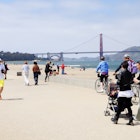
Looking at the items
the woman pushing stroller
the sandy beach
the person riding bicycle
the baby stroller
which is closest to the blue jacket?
the person riding bicycle

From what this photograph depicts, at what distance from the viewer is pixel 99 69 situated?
17328 mm

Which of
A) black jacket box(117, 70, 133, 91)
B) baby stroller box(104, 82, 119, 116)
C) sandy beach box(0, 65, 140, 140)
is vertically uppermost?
black jacket box(117, 70, 133, 91)

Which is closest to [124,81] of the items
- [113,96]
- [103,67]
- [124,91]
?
[124,91]

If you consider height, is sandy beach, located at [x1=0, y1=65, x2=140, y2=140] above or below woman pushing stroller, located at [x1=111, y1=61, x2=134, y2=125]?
below

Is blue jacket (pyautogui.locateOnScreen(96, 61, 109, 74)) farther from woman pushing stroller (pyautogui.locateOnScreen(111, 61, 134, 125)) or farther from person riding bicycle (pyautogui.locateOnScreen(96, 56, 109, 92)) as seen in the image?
woman pushing stroller (pyautogui.locateOnScreen(111, 61, 134, 125))

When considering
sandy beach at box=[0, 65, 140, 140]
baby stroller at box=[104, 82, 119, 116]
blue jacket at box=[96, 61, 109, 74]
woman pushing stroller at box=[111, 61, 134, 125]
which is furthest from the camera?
blue jacket at box=[96, 61, 109, 74]

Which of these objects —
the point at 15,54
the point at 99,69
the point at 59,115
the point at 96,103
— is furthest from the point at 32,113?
the point at 15,54

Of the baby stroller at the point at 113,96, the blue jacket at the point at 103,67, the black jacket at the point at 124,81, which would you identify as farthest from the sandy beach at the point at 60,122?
the blue jacket at the point at 103,67

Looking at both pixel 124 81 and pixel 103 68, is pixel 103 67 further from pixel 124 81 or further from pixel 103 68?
pixel 124 81

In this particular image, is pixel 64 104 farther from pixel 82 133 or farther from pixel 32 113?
pixel 82 133

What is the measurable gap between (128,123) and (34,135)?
7.52ft

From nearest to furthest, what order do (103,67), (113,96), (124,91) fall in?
(124,91) < (113,96) < (103,67)

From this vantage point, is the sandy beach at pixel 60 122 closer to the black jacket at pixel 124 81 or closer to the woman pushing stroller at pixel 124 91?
the woman pushing stroller at pixel 124 91

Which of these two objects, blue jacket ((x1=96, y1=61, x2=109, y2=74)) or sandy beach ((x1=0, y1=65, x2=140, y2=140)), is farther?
blue jacket ((x1=96, y1=61, x2=109, y2=74))
